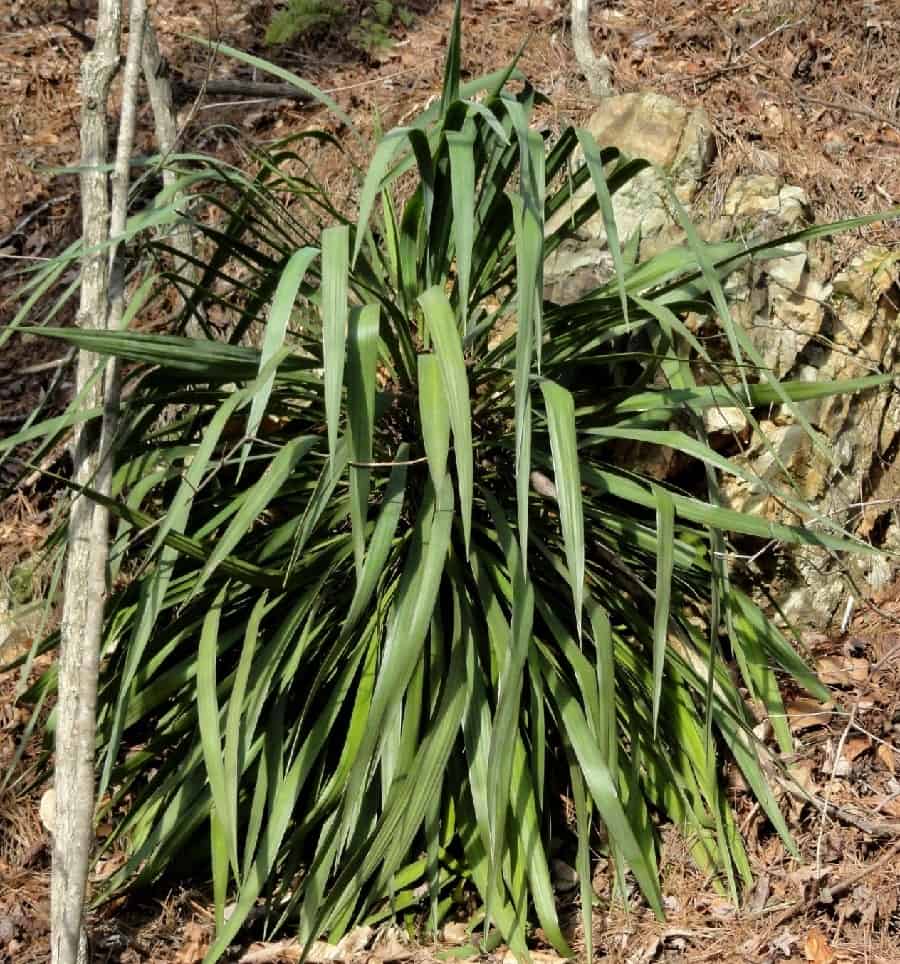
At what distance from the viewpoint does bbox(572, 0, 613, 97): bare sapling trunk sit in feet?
15.6

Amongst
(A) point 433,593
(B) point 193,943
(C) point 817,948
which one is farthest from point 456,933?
(A) point 433,593

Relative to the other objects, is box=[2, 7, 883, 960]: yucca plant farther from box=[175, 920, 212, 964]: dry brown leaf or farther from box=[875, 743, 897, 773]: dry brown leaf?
box=[875, 743, 897, 773]: dry brown leaf

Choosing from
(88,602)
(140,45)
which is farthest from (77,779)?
(140,45)

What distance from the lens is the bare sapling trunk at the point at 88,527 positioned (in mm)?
2475

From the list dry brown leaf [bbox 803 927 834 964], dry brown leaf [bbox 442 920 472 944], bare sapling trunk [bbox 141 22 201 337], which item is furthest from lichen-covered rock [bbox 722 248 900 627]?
bare sapling trunk [bbox 141 22 201 337]

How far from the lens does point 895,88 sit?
15.4ft

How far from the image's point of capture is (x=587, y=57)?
479cm

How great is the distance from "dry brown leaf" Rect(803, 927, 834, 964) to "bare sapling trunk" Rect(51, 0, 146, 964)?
1.55 metres

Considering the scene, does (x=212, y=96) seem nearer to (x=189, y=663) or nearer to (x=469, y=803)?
(x=189, y=663)

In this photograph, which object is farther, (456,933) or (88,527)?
(456,933)

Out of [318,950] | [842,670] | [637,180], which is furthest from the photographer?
[637,180]

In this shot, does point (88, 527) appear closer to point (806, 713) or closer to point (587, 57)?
point (806, 713)

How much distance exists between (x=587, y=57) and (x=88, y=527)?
315 cm

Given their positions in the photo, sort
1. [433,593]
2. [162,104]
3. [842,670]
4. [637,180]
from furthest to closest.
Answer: [162,104]
[637,180]
[842,670]
[433,593]
